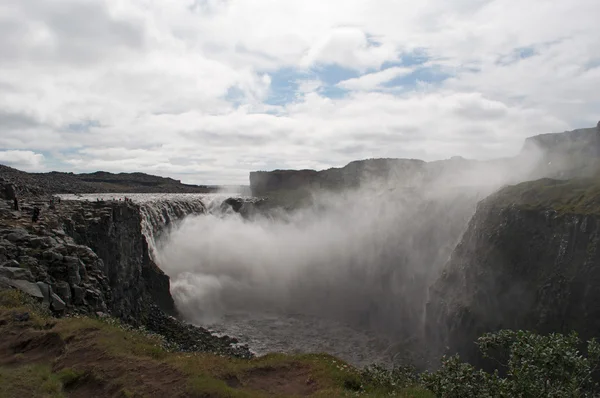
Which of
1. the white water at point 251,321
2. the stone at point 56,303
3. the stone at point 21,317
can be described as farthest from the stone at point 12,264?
the white water at point 251,321

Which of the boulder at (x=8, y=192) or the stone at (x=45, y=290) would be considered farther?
the boulder at (x=8, y=192)

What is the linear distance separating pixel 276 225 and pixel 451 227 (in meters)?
36.8

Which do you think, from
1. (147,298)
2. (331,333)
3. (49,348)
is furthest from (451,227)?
(49,348)

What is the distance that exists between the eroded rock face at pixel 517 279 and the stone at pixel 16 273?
34792 mm

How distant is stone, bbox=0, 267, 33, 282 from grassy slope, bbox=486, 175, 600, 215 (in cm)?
3858

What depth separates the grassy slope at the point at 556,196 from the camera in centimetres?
3519

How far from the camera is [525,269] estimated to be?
120ft

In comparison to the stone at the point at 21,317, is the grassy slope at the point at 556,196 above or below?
above

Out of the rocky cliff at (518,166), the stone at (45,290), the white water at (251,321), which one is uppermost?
the rocky cliff at (518,166)

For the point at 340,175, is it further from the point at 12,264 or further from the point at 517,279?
the point at 12,264

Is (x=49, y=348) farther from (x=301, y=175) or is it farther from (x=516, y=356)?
(x=301, y=175)

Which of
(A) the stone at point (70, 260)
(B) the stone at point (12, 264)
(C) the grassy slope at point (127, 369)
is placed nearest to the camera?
(C) the grassy slope at point (127, 369)

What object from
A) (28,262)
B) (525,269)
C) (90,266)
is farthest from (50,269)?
(525,269)

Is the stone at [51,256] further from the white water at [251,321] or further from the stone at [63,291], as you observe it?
the white water at [251,321]
